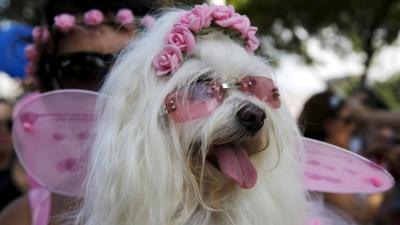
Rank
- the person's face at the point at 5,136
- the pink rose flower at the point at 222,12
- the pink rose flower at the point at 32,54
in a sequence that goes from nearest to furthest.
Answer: the pink rose flower at the point at 222,12
the pink rose flower at the point at 32,54
the person's face at the point at 5,136

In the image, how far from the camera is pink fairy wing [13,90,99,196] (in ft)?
5.39

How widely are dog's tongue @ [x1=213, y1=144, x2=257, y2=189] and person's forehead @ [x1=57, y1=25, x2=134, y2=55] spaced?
0.62m

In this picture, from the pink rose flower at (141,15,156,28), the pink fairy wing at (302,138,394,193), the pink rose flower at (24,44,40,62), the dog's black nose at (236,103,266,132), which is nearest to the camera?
the dog's black nose at (236,103,266,132)

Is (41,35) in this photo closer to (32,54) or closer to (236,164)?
(32,54)

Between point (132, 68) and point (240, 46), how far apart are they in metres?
0.25

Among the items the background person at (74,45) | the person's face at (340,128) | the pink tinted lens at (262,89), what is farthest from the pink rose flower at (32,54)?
the person's face at (340,128)

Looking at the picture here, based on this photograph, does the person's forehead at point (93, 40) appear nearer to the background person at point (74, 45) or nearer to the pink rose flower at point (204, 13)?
the background person at point (74, 45)

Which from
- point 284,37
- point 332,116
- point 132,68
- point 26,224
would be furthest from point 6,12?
point 132,68

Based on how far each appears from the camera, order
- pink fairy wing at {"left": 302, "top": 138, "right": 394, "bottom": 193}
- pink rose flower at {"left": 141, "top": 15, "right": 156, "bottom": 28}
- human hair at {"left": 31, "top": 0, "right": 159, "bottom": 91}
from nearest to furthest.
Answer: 1. pink rose flower at {"left": 141, "top": 15, "right": 156, "bottom": 28}
2. pink fairy wing at {"left": 302, "top": 138, "right": 394, "bottom": 193}
3. human hair at {"left": 31, "top": 0, "right": 159, "bottom": 91}

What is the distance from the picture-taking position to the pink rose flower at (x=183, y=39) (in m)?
1.36

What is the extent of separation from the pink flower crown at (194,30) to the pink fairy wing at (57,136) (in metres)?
0.32

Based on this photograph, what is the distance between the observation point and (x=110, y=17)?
193 centimetres

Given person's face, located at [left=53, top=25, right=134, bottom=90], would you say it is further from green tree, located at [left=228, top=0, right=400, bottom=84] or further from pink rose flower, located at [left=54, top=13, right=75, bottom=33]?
green tree, located at [left=228, top=0, right=400, bottom=84]

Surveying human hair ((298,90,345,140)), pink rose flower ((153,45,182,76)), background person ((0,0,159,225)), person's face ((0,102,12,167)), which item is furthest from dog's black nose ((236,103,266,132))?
person's face ((0,102,12,167))
